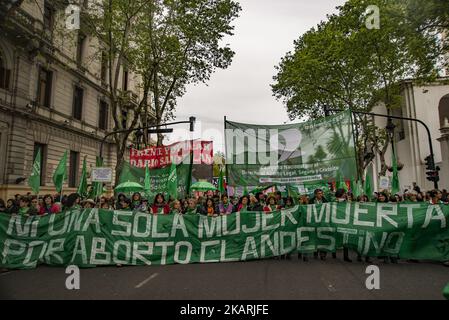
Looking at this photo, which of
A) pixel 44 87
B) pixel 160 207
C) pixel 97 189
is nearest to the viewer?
pixel 160 207

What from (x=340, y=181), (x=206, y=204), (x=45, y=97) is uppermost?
(x=45, y=97)

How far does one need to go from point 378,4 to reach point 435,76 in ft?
26.9

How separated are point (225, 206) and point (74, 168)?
1884 centimetres

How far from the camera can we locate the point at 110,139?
3195cm

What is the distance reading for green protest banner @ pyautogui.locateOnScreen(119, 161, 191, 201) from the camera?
1362 cm

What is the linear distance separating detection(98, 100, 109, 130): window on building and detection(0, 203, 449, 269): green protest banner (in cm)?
2377

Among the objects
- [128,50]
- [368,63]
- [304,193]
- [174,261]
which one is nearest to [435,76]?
[304,193]

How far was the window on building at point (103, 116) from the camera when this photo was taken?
30672 mm

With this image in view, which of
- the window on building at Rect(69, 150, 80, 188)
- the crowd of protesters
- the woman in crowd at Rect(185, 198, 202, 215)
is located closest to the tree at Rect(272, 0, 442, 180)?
the crowd of protesters

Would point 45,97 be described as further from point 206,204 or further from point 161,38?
point 206,204

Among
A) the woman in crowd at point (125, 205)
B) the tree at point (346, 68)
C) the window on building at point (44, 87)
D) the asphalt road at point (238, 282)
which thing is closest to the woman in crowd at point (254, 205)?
the asphalt road at point (238, 282)

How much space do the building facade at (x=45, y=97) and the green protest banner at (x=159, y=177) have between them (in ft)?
21.1

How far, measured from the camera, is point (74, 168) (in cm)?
2602

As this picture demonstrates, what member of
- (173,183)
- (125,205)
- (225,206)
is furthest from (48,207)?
(225,206)
